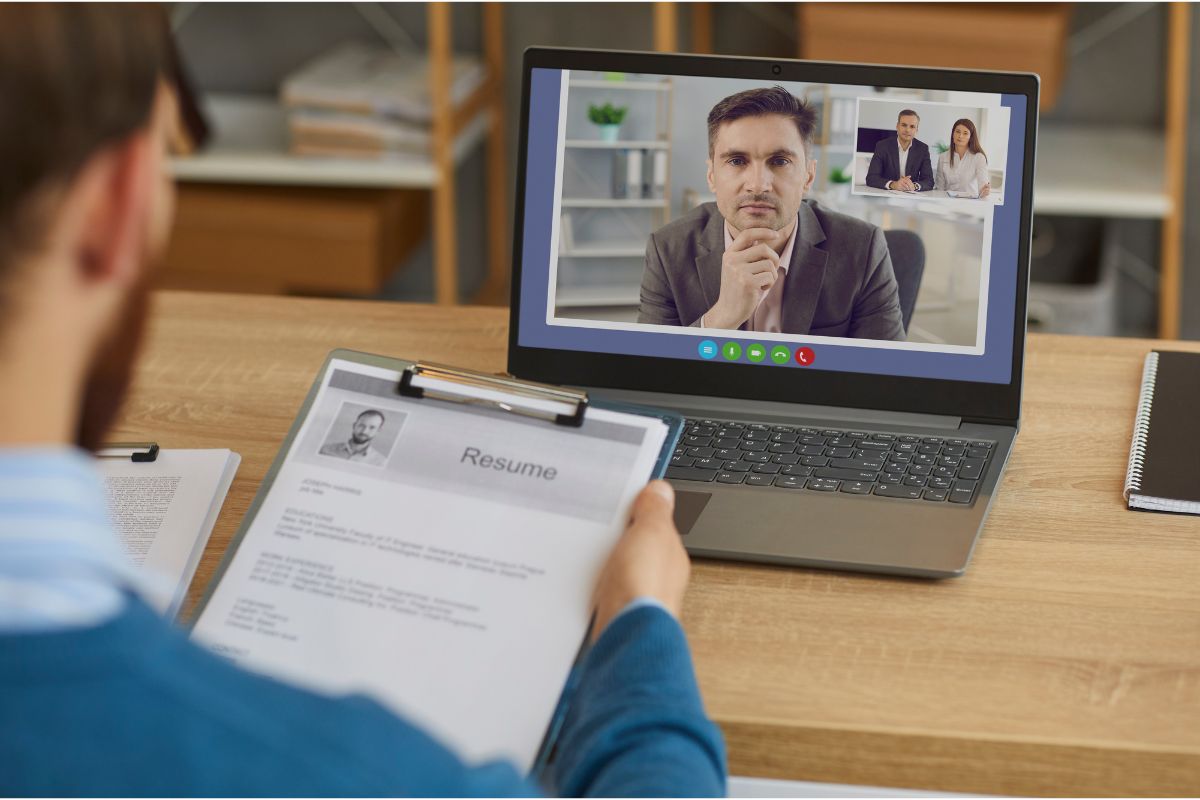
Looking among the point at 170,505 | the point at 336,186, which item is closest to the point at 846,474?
the point at 170,505

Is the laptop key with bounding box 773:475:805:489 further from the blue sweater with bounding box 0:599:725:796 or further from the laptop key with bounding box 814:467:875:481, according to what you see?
the blue sweater with bounding box 0:599:725:796

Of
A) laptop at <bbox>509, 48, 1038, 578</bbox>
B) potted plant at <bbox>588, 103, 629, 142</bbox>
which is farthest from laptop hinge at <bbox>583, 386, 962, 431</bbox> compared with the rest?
potted plant at <bbox>588, 103, 629, 142</bbox>

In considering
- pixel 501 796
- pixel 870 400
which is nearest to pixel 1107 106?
pixel 870 400

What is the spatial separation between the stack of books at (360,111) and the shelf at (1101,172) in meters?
1.13

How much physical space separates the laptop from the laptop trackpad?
0.02m

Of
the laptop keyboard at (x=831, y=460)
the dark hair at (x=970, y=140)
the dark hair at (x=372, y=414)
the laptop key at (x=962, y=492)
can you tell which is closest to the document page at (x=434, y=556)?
the dark hair at (x=372, y=414)

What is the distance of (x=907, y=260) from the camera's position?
36.5 inches

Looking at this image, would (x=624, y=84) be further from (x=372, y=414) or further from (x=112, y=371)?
(x=112, y=371)

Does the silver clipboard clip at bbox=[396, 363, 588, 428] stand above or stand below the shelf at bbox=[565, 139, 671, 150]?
below

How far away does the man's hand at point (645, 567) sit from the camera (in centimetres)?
70

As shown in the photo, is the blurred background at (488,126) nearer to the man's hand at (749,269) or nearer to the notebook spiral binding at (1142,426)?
the notebook spiral binding at (1142,426)

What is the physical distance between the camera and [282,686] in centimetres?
47

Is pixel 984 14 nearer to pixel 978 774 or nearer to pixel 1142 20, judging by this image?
pixel 1142 20

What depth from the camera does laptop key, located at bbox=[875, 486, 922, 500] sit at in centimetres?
85
